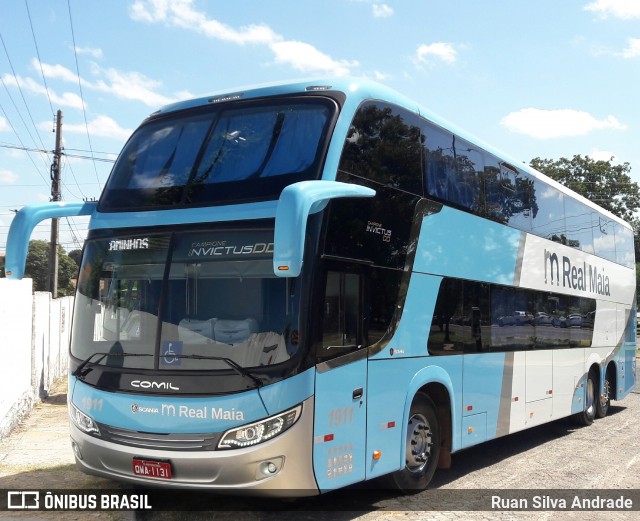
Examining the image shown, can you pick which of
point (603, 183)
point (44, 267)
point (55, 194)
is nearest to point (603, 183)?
point (603, 183)

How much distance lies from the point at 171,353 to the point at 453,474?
458 centimetres

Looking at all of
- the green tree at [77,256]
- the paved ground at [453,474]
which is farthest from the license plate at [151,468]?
the green tree at [77,256]

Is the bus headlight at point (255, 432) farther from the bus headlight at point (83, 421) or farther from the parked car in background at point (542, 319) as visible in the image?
the parked car in background at point (542, 319)

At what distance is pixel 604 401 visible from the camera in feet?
49.2

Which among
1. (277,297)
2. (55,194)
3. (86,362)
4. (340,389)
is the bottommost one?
(340,389)

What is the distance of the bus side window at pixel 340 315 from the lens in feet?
20.6

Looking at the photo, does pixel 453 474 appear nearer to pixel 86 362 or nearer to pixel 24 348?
pixel 86 362

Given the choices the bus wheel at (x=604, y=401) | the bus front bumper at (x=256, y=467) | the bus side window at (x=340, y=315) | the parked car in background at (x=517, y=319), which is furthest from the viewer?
the bus wheel at (x=604, y=401)

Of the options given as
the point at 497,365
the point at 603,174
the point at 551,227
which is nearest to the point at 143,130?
the point at 497,365

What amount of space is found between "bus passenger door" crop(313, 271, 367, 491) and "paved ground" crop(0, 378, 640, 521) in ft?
2.34

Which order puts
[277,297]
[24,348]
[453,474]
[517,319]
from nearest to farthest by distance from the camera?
1. [277,297]
2. [453,474]
3. [517,319]
4. [24,348]

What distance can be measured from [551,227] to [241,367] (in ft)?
25.1

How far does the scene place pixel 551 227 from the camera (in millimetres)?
11992

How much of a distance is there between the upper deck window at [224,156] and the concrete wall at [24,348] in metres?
4.00
